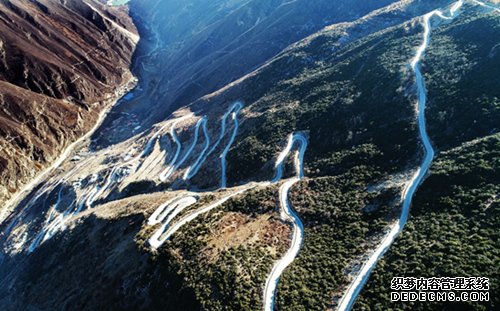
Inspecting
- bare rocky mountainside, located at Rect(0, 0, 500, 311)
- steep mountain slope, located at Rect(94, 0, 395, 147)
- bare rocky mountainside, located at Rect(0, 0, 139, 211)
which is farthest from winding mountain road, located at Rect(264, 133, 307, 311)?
bare rocky mountainside, located at Rect(0, 0, 139, 211)

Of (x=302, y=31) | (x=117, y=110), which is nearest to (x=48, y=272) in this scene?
(x=117, y=110)

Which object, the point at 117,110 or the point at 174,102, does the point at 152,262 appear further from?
the point at 117,110

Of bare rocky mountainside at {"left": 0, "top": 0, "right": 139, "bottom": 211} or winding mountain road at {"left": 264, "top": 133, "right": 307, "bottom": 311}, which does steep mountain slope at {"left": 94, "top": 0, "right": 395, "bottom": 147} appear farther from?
winding mountain road at {"left": 264, "top": 133, "right": 307, "bottom": 311}

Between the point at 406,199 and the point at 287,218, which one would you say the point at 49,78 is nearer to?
the point at 287,218

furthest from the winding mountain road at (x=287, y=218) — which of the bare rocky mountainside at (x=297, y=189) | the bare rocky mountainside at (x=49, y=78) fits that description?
the bare rocky mountainside at (x=49, y=78)

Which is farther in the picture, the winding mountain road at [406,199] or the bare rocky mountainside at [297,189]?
the bare rocky mountainside at [297,189]

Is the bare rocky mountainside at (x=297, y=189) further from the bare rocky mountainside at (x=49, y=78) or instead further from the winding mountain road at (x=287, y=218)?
the bare rocky mountainside at (x=49, y=78)
